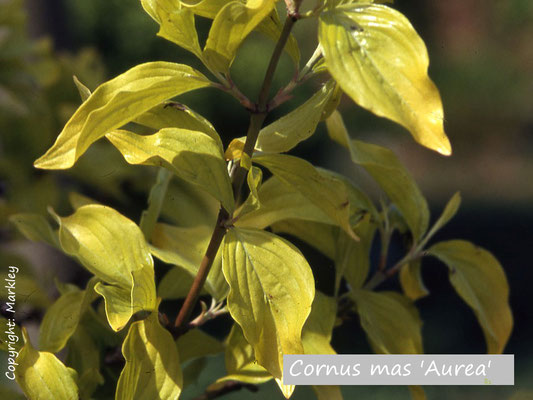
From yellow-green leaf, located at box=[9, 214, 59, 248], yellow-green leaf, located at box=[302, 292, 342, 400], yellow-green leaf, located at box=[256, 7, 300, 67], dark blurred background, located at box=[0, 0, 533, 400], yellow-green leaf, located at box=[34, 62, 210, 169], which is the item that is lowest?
dark blurred background, located at box=[0, 0, 533, 400]

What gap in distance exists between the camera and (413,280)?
65cm

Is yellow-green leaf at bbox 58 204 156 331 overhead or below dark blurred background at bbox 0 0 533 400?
overhead

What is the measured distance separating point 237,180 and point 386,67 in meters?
0.14

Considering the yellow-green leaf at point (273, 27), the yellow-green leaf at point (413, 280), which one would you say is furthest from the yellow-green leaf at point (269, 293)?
the yellow-green leaf at point (413, 280)

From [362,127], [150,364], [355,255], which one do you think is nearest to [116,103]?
[150,364]

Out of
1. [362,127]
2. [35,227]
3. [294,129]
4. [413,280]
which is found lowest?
[362,127]

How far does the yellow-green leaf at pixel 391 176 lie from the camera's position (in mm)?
566

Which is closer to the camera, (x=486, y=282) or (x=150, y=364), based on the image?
(x=150, y=364)

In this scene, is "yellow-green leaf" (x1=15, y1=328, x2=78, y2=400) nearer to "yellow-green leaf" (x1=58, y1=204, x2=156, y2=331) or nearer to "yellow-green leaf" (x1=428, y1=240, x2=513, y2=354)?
"yellow-green leaf" (x1=58, y1=204, x2=156, y2=331)

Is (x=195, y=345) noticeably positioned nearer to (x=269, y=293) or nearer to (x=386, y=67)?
(x=269, y=293)

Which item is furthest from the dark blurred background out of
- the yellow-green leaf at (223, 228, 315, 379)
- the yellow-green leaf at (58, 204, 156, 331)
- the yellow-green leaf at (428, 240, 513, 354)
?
the yellow-green leaf at (223, 228, 315, 379)

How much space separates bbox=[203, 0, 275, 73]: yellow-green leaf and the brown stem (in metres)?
0.02

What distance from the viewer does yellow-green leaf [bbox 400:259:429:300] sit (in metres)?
0.65

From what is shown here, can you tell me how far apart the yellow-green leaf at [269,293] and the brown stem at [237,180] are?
20 mm
